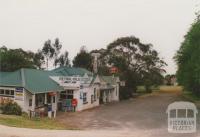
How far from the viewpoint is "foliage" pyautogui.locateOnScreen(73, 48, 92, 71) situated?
259ft

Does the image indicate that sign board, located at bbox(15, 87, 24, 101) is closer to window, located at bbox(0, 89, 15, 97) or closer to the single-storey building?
the single-storey building

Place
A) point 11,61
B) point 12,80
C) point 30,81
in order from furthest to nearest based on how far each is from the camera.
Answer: point 11,61
point 30,81
point 12,80

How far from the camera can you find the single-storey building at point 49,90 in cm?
3275

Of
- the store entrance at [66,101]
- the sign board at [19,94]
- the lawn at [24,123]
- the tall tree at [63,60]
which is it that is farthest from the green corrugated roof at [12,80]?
the tall tree at [63,60]

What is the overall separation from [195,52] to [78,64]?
41.8 metres

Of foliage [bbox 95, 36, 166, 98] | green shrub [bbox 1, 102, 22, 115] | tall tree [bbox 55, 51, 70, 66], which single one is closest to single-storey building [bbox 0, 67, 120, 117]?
green shrub [bbox 1, 102, 22, 115]

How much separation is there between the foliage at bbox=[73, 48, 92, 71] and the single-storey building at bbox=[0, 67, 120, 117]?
27.6 meters

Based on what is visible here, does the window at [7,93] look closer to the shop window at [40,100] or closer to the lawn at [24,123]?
the shop window at [40,100]

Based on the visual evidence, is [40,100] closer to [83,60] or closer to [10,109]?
[10,109]

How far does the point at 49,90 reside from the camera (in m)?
35.5

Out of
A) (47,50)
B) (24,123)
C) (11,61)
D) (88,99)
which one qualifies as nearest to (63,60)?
(47,50)

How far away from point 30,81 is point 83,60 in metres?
45.8

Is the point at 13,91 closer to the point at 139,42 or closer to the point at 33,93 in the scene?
the point at 33,93

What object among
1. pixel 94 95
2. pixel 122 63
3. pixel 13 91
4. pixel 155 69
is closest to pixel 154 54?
pixel 155 69
